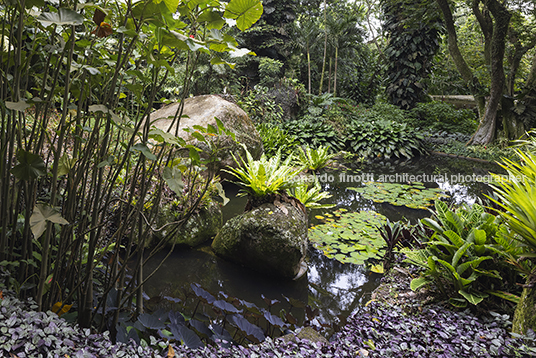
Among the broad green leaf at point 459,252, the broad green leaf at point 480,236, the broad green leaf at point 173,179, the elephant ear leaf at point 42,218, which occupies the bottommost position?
the broad green leaf at point 459,252

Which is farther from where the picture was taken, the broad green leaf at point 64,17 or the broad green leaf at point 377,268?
the broad green leaf at point 377,268

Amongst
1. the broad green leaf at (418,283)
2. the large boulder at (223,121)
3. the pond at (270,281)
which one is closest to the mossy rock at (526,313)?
the broad green leaf at (418,283)

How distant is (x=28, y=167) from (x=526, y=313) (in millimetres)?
2328

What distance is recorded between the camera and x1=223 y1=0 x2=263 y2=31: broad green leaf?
103 cm

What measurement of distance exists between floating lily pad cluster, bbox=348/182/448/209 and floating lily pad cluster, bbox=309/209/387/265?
0.79 m

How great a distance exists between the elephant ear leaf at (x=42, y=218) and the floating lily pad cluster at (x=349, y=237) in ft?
8.61

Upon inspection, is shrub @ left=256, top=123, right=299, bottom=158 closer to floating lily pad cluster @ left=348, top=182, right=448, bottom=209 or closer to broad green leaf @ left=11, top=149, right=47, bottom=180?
floating lily pad cluster @ left=348, top=182, right=448, bottom=209

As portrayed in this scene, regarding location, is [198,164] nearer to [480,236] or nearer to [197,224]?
[480,236]

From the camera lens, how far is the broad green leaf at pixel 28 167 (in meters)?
0.95

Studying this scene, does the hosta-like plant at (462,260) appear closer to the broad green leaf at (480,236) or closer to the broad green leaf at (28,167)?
the broad green leaf at (480,236)

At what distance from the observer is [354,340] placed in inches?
68.1

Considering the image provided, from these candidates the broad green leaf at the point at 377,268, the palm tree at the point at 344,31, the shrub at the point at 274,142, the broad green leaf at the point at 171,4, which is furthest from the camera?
the palm tree at the point at 344,31

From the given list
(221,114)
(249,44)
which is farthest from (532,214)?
(249,44)

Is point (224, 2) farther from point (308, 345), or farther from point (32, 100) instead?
point (308, 345)
